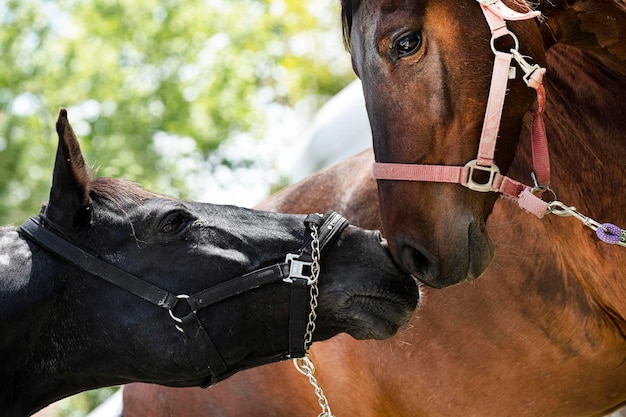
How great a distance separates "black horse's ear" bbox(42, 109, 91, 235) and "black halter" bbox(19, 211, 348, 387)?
7cm

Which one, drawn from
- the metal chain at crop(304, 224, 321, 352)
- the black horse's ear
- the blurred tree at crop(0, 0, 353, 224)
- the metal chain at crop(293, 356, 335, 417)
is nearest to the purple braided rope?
the metal chain at crop(304, 224, 321, 352)

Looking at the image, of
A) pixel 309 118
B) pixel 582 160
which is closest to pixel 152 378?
pixel 582 160

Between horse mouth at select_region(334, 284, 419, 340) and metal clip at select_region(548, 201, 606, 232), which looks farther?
horse mouth at select_region(334, 284, 419, 340)

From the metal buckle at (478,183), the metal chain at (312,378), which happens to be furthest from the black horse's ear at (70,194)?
the metal buckle at (478,183)

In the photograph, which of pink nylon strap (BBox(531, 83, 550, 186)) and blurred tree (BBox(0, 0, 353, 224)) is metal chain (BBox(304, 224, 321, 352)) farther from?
blurred tree (BBox(0, 0, 353, 224))

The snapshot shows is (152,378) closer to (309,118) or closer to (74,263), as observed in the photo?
(74,263)

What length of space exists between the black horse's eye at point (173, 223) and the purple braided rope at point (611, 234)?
5.53ft

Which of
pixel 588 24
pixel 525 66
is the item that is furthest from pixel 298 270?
pixel 588 24

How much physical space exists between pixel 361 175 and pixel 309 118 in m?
20.0

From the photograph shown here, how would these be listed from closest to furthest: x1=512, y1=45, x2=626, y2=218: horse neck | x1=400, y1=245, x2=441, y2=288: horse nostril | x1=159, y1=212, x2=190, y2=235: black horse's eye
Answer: x1=400, y1=245, x2=441, y2=288: horse nostril
x1=512, y1=45, x2=626, y2=218: horse neck
x1=159, y1=212, x2=190, y2=235: black horse's eye

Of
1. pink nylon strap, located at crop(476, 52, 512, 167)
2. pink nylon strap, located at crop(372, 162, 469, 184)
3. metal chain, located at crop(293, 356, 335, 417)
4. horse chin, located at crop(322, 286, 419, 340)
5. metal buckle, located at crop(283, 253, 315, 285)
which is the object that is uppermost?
pink nylon strap, located at crop(476, 52, 512, 167)

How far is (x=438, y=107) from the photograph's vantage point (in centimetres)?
337

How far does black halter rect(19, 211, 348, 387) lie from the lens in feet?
12.4

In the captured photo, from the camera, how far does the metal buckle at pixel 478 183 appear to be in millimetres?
3381
